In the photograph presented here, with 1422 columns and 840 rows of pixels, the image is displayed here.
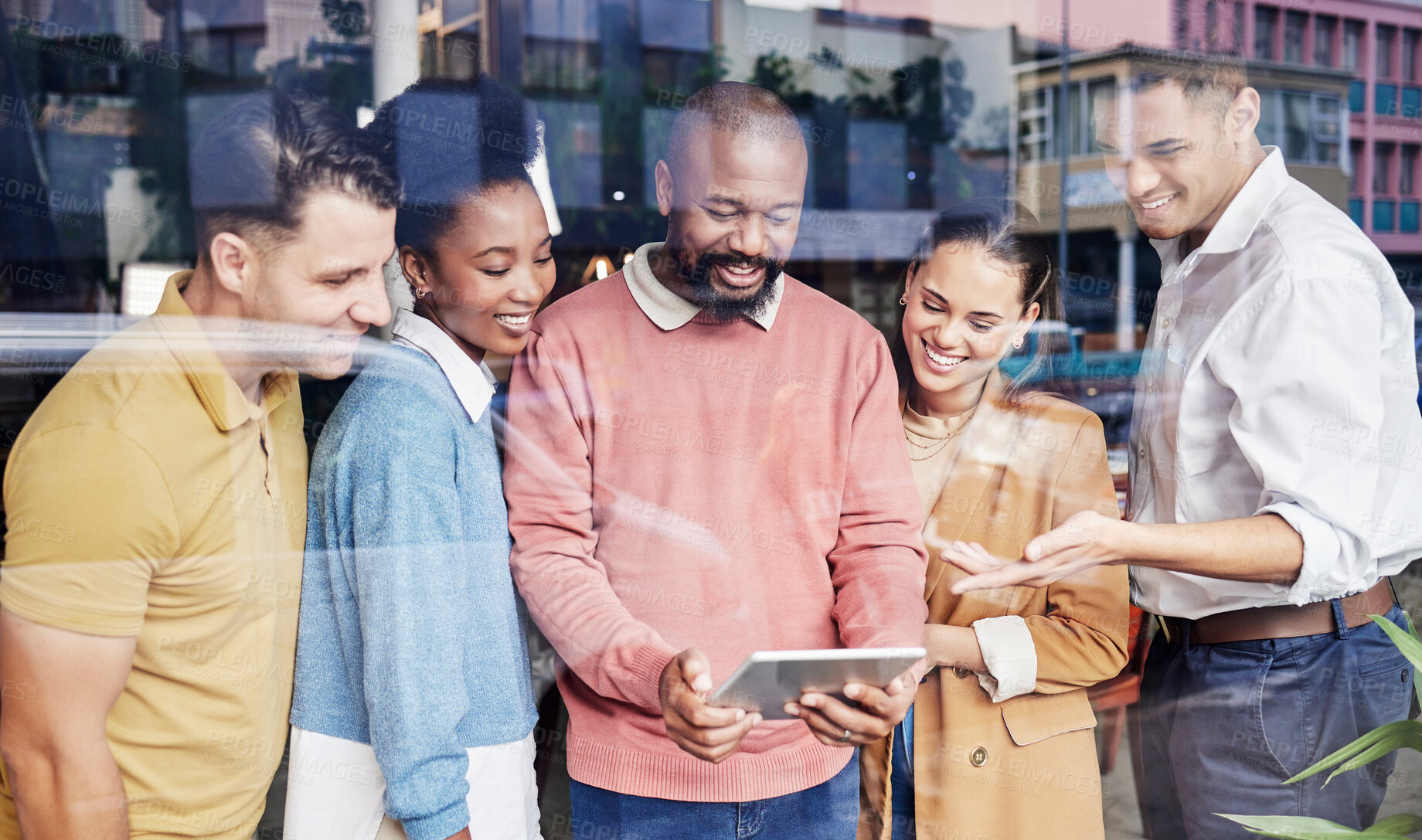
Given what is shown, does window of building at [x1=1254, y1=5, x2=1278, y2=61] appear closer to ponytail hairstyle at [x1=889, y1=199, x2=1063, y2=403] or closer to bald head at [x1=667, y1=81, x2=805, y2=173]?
ponytail hairstyle at [x1=889, y1=199, x2=1063, y2=403]

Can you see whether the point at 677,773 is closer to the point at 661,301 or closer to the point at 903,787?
the point at 903,787

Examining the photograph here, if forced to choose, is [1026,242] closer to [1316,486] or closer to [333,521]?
[1316,486]

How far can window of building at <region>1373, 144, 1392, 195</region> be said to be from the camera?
7.84 feet

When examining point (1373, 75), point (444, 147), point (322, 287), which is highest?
point (1373, 75)

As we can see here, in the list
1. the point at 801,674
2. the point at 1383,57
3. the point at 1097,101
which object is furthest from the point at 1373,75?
the point at 801,674

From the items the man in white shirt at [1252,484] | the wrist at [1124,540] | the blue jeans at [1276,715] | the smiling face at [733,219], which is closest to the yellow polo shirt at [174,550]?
the smiling face at [733,219]

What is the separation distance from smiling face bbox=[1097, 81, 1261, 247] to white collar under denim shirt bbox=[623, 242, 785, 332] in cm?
81

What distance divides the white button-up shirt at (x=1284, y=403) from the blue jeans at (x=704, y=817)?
29.8 inches

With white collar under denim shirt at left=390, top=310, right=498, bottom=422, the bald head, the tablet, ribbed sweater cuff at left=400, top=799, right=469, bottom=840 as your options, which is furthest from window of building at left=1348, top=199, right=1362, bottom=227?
ribbed sweater cuff at left=400, top=799, right=469, bottom=840

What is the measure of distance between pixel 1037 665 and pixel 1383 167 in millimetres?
1493

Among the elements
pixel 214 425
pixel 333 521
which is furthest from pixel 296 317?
pixel 333 521

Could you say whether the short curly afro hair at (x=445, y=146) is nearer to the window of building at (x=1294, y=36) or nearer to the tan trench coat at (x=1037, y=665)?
the tan trench coat at (x=1037, y=665)

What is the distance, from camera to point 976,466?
196cm

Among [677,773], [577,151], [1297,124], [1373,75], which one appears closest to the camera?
[677,773]
